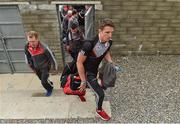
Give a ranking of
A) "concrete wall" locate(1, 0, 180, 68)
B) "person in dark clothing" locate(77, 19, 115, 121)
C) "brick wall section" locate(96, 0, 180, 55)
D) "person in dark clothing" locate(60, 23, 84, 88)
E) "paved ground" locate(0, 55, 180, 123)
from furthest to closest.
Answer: "brick wall section" locate(96, 0, 180, 55) → "concrete wall" locate(1, 0, 180, 68) → "person in dark clothing" locate(60, 23, 84, 88) → "paved ground" locate(0, 55, 180, 123) → "person in dark clothing" locate(77, 19, 115, 121)

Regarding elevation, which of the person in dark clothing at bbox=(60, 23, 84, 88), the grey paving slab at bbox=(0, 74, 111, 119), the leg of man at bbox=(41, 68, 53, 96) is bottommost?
the grey paving slab at bbox=(0, 74, 111, 119)

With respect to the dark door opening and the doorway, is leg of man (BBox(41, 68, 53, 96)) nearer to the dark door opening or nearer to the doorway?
the dark door opening

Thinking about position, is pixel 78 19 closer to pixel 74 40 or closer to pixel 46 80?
pixel 74 40

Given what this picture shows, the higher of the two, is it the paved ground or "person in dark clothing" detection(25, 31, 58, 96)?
"person in dark clothing" detection(25, 31, 58, 96)

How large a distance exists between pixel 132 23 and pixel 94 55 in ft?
10.1

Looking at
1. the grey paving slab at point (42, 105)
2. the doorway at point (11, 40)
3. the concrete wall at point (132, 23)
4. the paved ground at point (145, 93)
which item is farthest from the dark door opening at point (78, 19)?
the paved ground at point (145, 93)

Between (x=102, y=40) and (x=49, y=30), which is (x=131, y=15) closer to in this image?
(x=49, y=30)

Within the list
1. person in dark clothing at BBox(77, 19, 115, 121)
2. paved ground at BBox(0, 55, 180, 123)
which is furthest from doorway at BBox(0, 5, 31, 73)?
person in dark clothing at BBox(77, 19, 115, 121)

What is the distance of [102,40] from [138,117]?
219 cm

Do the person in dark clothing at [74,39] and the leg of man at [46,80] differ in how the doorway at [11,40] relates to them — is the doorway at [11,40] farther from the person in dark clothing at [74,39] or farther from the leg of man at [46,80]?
the leg of man at [46,80]

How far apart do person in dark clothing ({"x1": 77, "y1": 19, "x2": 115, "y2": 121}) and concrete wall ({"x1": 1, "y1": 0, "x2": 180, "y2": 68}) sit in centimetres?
237

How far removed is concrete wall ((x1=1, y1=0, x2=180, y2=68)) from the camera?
22.4 ft

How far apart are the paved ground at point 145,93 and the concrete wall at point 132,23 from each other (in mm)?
402

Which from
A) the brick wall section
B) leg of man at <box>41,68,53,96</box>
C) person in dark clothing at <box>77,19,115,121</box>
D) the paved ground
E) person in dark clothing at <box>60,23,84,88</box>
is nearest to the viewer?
person in dark clothing at <box>77,19,115,121</box>
